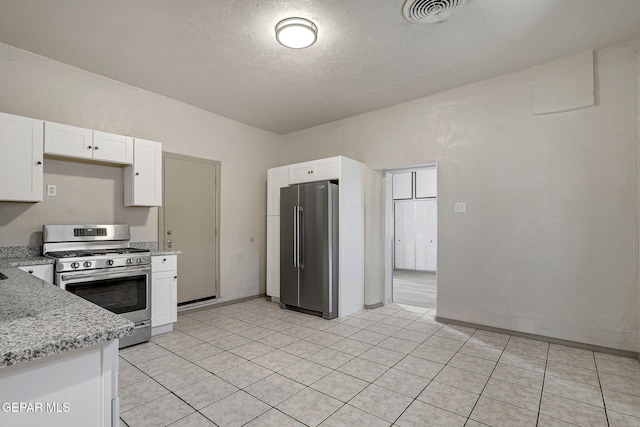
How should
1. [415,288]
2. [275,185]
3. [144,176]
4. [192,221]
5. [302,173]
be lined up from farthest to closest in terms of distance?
[415,288], [275,185], [302,173], [192,221], [144,176]

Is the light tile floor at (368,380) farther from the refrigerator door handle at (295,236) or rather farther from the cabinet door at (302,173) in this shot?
the cabinet door at (302,173)

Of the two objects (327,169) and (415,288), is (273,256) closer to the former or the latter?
(327,169)

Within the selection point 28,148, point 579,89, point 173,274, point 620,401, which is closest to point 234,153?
point 173,274

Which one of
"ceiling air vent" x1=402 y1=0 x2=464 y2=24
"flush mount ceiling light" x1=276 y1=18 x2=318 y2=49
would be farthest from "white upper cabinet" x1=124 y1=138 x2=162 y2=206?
"ceiling air vent" x1=402 y1=0 x2=464 y2=24

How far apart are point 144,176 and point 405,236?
6202 mm

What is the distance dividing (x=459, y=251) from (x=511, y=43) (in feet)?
7.22

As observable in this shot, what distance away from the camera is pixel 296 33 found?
8.63 ft

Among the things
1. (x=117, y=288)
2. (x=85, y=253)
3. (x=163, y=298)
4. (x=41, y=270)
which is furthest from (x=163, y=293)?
(x=41, y=270)

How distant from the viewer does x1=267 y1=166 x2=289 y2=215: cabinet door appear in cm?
482

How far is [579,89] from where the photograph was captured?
10.2ft

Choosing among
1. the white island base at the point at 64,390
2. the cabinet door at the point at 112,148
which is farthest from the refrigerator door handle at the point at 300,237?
the white island base at the point at 64,390

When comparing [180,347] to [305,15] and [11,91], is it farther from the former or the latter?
[305,15]

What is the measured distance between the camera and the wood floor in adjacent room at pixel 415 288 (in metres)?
4.96

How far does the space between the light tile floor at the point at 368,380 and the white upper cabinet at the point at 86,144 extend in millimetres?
1941
